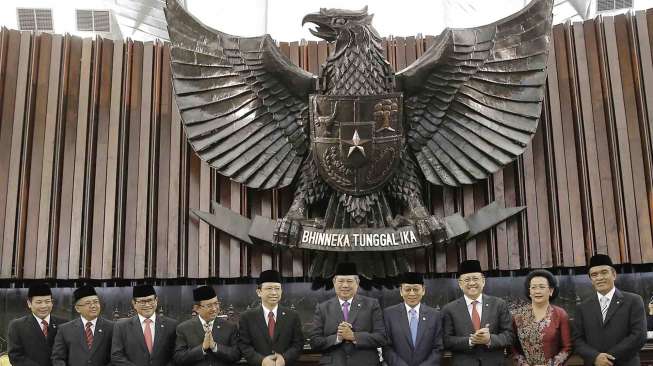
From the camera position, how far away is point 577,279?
5359mm

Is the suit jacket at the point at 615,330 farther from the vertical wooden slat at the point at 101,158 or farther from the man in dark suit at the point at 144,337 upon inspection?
the vertical wooden slat at the point at 101,158

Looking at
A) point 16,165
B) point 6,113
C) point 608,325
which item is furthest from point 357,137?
point 6,113

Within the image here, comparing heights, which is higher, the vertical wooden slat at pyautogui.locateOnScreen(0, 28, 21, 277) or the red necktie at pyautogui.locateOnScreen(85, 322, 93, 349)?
the vertical wooden slat at pyautogui.locateOnScreen(0, 28, 21, 277)

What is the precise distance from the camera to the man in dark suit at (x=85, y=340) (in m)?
4.17

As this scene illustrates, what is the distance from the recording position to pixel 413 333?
4031 mm

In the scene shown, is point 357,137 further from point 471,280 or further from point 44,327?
point 44,327

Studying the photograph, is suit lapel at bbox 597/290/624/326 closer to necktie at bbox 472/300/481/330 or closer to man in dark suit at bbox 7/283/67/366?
necktie at bbox 472/300/481/330

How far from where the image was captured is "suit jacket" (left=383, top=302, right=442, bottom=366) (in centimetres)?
398

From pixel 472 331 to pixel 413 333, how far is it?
0.34m

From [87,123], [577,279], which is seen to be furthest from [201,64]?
[577,279]

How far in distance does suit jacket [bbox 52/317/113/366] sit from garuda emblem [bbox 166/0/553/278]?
1306 mm

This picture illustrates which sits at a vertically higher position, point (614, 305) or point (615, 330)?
point (614, 305)

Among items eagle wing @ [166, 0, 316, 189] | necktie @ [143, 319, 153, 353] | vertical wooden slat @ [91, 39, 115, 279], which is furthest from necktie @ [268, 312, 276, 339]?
vertical wooden slat @ [91, 39, 115, 279]

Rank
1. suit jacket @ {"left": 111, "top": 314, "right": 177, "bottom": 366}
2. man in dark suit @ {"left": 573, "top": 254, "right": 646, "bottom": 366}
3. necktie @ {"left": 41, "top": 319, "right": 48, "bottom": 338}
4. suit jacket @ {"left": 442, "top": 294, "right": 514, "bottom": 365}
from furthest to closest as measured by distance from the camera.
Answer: necktie @ {"left": 41, "top": 319, "right": 48, "bottom": 338} → suit jacket @ {"left": 111, "top": 314, "right": 177, "bottom": 366} → suit jacket @ {"left": 442, "top": 294, "right": 514, "bottom": 365} → man in dark suit @ {"left": 573, "top": 254, "right": 646, "bottom": 366}
